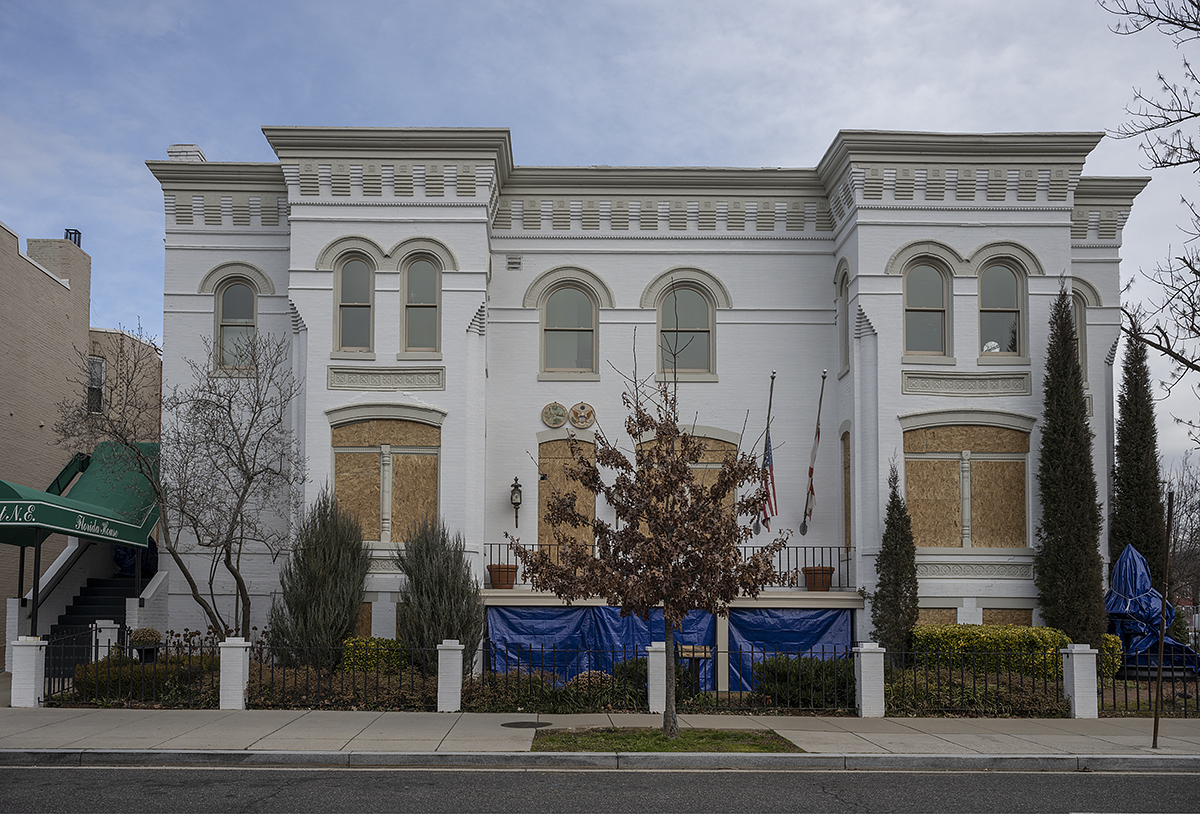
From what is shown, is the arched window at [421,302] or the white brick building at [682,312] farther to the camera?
the arched window at [421,302]

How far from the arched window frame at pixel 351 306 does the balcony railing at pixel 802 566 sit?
425 cm

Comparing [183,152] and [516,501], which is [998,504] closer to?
[516,501]

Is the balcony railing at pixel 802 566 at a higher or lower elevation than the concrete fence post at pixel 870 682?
higher

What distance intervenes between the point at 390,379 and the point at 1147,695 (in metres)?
13.5

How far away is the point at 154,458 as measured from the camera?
19.6 m

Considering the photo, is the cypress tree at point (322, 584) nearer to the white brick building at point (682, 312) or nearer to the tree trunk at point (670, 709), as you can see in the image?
the white brick building at point (682, 312)

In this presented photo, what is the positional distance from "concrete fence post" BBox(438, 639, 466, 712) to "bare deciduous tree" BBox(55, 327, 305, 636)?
411 centimetres

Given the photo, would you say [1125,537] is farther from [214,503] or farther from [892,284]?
[214,503]

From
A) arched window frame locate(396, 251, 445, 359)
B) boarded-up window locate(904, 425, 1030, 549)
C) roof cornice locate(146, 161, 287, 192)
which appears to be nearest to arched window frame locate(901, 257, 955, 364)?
boarded-up window locate(904, 425, 1030, 549)

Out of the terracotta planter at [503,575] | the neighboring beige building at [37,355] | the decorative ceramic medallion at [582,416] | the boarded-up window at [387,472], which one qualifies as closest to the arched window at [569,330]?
the decorative ceramic medallion at [582,416]

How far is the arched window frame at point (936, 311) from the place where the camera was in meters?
19.7

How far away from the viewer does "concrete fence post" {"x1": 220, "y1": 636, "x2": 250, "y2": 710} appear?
1443 cm

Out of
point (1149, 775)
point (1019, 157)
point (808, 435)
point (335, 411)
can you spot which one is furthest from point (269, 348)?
point (1149, 775)

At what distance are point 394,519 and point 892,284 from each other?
9.88 metres
